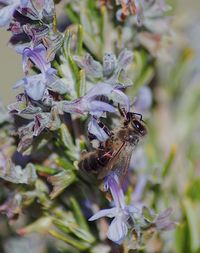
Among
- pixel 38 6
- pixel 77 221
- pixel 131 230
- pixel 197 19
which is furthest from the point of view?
pixel 197 19

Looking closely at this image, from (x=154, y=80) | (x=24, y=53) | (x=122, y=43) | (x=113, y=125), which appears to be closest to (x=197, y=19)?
(x=154, y=80)

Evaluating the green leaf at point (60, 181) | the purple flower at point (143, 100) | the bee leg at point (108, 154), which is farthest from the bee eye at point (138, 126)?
the purple flower at point (143, 100)

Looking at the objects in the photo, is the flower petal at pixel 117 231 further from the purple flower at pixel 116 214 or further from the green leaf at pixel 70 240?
the green leaf at pixel 70 240

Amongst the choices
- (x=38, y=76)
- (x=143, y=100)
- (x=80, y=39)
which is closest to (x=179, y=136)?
(x=143, y=100)

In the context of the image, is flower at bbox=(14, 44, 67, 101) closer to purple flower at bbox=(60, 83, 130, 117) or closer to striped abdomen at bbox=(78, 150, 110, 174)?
purple flower at bbox=(60, 83, 130, 117)

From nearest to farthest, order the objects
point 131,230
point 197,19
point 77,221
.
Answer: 1. point 131,230
2. point 77,221
3. point 197,19

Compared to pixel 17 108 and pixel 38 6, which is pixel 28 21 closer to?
pixel 38 6

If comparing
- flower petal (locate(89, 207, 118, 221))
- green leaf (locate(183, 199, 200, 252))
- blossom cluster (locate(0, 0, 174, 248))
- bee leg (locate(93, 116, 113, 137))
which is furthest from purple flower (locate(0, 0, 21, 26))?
green leaf (locate(183, 199, 200, 252))

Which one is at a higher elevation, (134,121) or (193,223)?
(134,121)

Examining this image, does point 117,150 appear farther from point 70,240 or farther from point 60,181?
point 70,240
